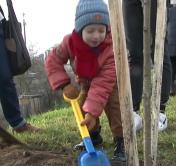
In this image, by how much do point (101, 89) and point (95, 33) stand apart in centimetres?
31

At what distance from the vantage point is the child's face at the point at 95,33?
108 inches

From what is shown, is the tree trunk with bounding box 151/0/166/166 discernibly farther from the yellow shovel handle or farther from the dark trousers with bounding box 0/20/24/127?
the dark trousers with bounding box 0/20/24/127

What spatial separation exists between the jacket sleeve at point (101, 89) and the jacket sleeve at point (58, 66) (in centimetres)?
19

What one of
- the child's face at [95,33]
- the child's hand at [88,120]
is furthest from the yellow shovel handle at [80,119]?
the child's face at [95,33]

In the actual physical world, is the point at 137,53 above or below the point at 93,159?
above

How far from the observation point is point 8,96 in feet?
11.9

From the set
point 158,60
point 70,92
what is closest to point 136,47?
point 70,92

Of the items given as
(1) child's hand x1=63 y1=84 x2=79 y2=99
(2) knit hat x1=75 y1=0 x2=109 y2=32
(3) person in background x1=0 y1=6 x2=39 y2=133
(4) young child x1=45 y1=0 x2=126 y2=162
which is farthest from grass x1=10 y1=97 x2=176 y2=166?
(2) knit hat x1=75 y1=0 x2=109 y2=32

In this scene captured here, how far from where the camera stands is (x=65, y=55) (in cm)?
296

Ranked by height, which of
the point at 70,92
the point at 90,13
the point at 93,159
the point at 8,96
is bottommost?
the point at 93,159

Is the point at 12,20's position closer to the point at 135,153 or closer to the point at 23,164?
the point at 23,164

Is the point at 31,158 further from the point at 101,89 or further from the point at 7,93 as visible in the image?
the point at 7,93

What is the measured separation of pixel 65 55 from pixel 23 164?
2.23 feet

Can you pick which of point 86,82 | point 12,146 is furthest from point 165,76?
point 12,146
